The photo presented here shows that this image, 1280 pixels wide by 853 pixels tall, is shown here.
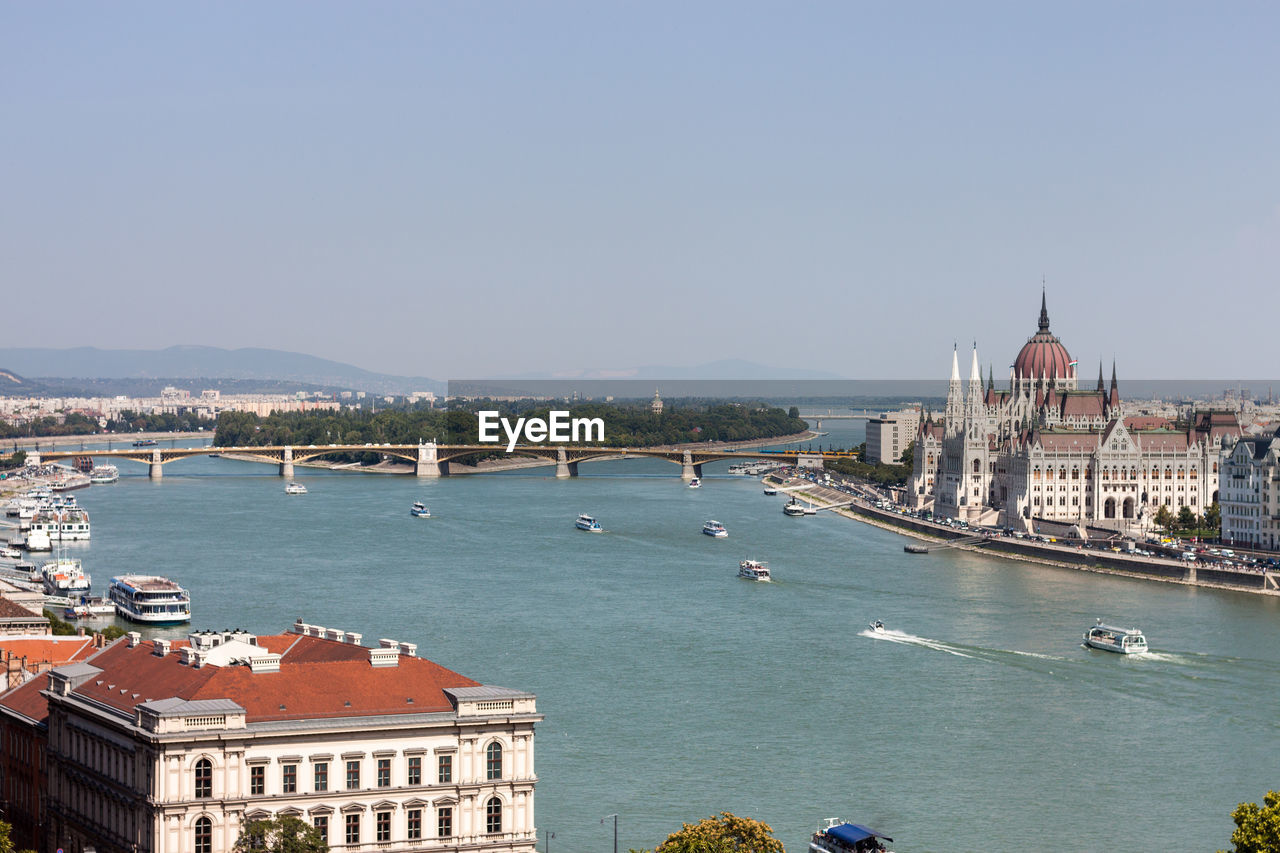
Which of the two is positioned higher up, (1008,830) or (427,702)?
(427,702)

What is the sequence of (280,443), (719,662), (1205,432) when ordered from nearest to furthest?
(719,662) → (1205,432) → (280,443)

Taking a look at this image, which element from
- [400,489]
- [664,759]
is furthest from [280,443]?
[664,759]

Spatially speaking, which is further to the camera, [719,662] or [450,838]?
[719,662]

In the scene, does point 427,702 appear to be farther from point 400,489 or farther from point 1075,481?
point 400,489

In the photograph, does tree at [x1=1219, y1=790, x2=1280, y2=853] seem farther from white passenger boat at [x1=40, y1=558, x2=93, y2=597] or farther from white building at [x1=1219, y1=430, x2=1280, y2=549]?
white building at [x1=1219, y1=430, x2=1280, y2=549]

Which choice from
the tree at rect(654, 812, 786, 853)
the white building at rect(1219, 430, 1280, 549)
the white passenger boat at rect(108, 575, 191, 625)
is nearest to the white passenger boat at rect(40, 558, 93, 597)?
the white passenger boat at rect(108, 575, 191, 625)

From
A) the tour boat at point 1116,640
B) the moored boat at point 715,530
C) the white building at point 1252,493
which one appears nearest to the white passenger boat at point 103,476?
the moored boat at point 715,530
